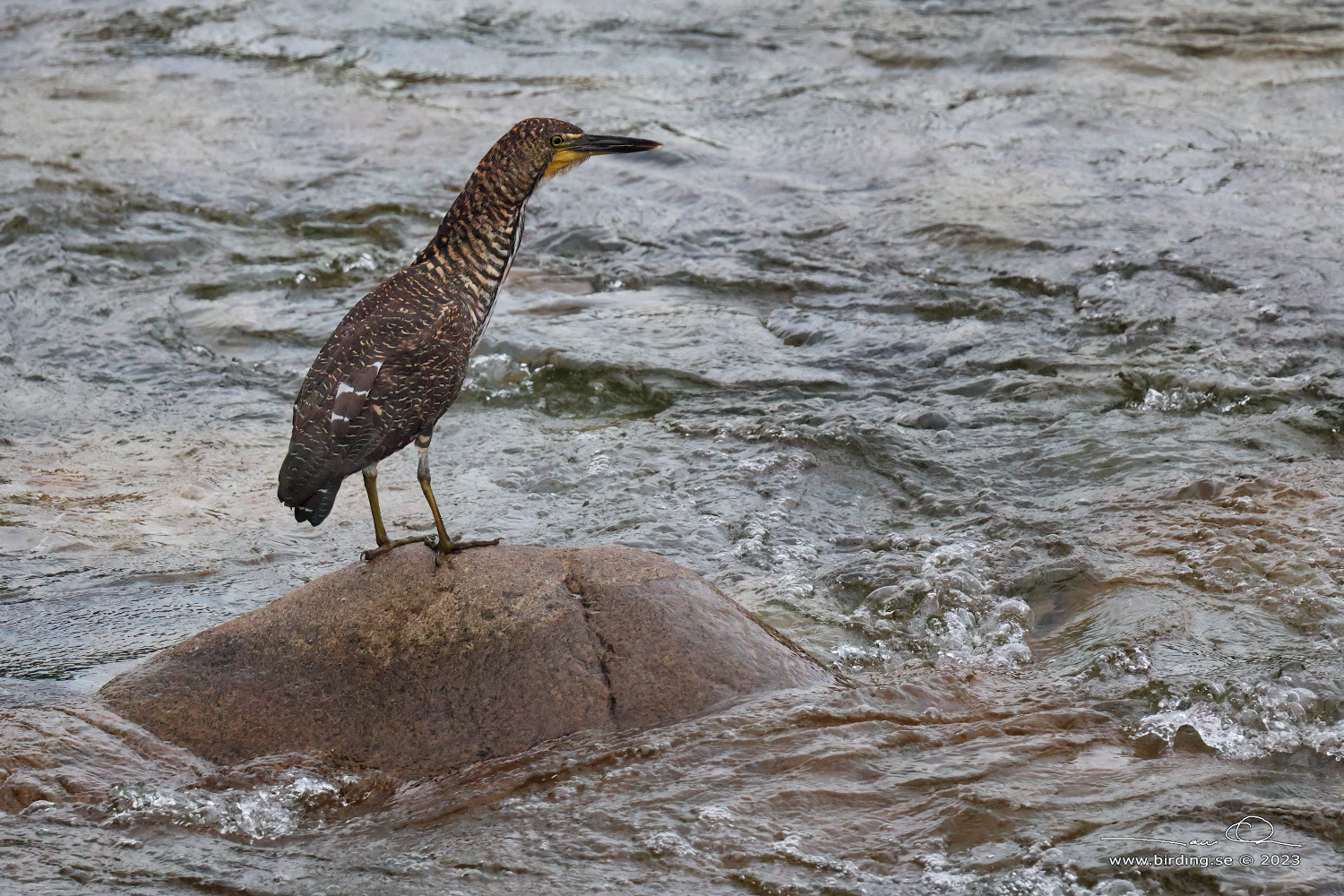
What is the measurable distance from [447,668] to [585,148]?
74.6 inches

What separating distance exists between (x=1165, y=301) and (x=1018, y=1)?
595cm

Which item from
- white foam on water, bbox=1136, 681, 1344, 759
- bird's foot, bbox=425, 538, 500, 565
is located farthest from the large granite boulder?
white foam on water, bbox=1136, 681, 1344, 759

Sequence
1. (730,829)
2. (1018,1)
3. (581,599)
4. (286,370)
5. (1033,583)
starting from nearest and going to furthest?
(730,829) < (581,599) < (1033,583) < (286,370) < (1018,1)

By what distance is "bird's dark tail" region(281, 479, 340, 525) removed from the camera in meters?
4.50

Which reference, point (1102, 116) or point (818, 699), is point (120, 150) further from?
point (818, 699)

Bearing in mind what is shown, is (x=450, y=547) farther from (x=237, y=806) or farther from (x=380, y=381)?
(x=237, y=806)

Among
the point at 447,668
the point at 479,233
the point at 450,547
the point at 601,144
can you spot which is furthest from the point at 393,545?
the point at 601,144

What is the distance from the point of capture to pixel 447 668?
14.4 feet

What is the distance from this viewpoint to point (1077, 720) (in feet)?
14.9

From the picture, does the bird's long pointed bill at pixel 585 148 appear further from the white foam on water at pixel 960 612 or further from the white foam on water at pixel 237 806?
the white foam on water at pixel 237 806

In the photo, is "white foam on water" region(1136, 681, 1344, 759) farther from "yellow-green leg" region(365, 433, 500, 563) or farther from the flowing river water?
"yellow-green leg" region(365, 433, 500, 563)

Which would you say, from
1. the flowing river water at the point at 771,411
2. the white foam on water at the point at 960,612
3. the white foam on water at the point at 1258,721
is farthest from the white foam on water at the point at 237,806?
the white foam on water at the point at 1258,721

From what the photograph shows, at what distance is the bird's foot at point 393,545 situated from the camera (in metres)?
4.68

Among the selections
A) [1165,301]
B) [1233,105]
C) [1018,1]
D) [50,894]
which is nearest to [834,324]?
[1165,301]
